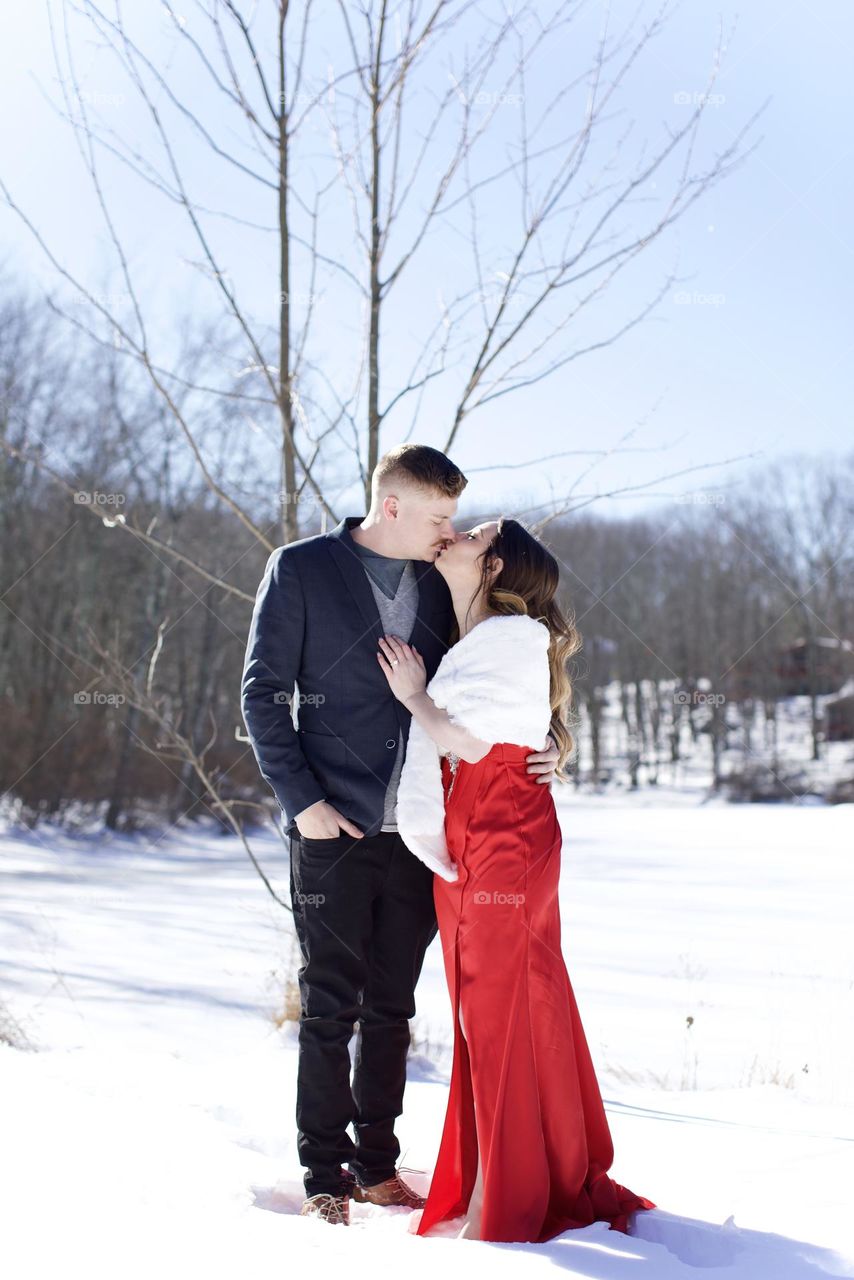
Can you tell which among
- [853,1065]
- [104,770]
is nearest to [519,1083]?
[853,1065]

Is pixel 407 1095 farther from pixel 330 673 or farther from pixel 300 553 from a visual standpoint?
pixel 300 553

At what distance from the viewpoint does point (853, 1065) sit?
149 inches

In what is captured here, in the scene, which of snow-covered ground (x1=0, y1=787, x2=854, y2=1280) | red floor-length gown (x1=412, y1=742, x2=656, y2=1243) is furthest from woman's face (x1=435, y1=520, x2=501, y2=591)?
snow-covered ground (x1=0, y1=787, x2=854, y2=1280)

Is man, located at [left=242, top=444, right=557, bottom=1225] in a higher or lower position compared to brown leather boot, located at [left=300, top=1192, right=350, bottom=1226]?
higher

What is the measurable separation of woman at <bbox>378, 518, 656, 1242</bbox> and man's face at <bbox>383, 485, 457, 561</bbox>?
0.06 meters

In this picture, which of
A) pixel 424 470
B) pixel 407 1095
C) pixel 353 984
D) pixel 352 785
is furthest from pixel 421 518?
pixel 407 1095

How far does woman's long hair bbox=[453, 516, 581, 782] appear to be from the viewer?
2.36 m

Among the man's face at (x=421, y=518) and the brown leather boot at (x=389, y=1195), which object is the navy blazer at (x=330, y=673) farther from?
the brown leather boot at (x=389, y=1195)

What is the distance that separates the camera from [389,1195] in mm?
2438

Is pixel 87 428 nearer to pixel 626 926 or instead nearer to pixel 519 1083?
pixel 626 926

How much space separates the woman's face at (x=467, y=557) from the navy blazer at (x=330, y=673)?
22 centimetres

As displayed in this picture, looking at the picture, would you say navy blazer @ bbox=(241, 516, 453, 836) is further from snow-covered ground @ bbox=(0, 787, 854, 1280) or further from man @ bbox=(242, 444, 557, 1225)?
snow-covered ground @ bbox=(0, 787, 854, 1280)

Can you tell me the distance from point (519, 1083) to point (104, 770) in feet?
54.2

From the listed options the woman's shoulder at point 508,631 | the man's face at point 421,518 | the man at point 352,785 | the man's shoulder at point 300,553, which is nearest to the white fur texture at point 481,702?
the woman's shoulder at point 508,631
